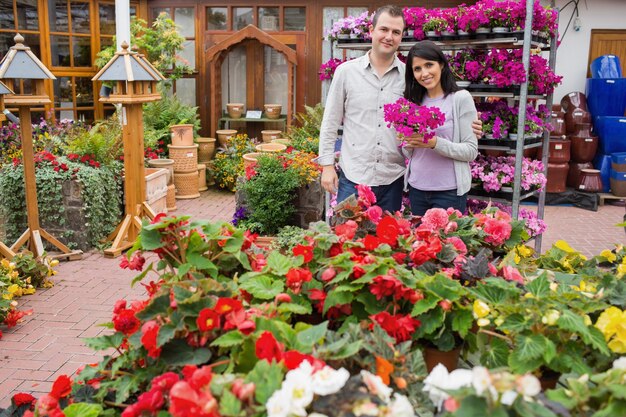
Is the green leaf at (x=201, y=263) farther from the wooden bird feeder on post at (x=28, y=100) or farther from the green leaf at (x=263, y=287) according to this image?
the wooden bird feeder on post at (x=28, y=100)

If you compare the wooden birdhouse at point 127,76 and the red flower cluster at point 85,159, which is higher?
the wooden birdhouse at point 127,76

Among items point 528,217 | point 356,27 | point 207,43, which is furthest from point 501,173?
point 207,43

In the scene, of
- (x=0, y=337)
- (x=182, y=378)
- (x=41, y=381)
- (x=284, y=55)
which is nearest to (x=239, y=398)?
(x=182, y=378)

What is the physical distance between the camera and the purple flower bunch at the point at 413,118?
3.43 meters

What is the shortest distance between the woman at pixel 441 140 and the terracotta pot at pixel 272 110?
22.4 ft

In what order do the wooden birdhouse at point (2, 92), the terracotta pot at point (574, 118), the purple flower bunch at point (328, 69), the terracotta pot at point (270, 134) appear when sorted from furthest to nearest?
1. the terracotta pot at point (270, 134)
2. the terracotta pot at point (574, 118)
3. the purple flower bunch at point (328, 69)
4. the wooden birdhouse at point (2, 92)

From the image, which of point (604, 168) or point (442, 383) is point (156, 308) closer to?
point (442, 383)

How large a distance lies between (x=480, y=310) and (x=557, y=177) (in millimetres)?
8329

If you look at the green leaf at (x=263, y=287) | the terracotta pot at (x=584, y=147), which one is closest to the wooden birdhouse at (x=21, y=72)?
the green leaf at (x=263, y=287)

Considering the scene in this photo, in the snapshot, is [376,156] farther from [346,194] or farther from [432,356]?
[432,356]

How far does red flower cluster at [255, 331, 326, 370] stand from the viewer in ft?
4.41

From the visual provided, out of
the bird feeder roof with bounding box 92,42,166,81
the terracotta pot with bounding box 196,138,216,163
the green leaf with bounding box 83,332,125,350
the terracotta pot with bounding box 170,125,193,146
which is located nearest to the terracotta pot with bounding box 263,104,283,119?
the terracotta pot with bounding box 196,138,216,163

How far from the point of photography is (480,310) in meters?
1.57

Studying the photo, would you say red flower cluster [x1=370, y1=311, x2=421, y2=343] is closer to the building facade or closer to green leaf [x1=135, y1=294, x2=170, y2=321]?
green leaf [x1=135, y1=294, x2=170, y2=321]
